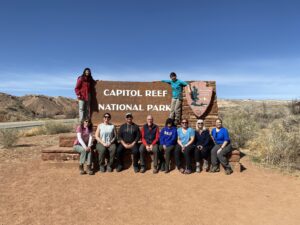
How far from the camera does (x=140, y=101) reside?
9297 mm

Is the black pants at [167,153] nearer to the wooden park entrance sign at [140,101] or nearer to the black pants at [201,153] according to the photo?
the black pants at [201,153]

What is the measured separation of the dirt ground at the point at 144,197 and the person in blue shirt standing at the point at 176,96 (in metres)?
2.34

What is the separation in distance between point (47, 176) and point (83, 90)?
286cm

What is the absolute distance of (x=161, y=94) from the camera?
9.24 m

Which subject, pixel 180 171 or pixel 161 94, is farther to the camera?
pixel 161 94

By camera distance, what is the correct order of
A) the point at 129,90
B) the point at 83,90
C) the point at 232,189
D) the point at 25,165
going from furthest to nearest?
the point at 129,90, the point at 83,90, the point at 25,165, the point at 232,189

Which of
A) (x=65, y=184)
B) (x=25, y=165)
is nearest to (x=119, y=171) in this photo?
(x=65, y=184)

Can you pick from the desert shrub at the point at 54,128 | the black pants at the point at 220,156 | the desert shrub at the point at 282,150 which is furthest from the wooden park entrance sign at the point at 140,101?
the desert shrub at the point at 54,128

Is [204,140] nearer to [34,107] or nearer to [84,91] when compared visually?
[84,91]

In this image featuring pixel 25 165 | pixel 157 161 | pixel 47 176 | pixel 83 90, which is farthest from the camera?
pixel 83 90

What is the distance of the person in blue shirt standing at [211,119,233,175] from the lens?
23.9 feet

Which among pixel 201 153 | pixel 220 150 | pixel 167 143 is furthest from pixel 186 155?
pixel 220 150

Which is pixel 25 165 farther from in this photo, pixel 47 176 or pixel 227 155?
pixel 227 155

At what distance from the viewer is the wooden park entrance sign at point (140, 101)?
9070 mm
